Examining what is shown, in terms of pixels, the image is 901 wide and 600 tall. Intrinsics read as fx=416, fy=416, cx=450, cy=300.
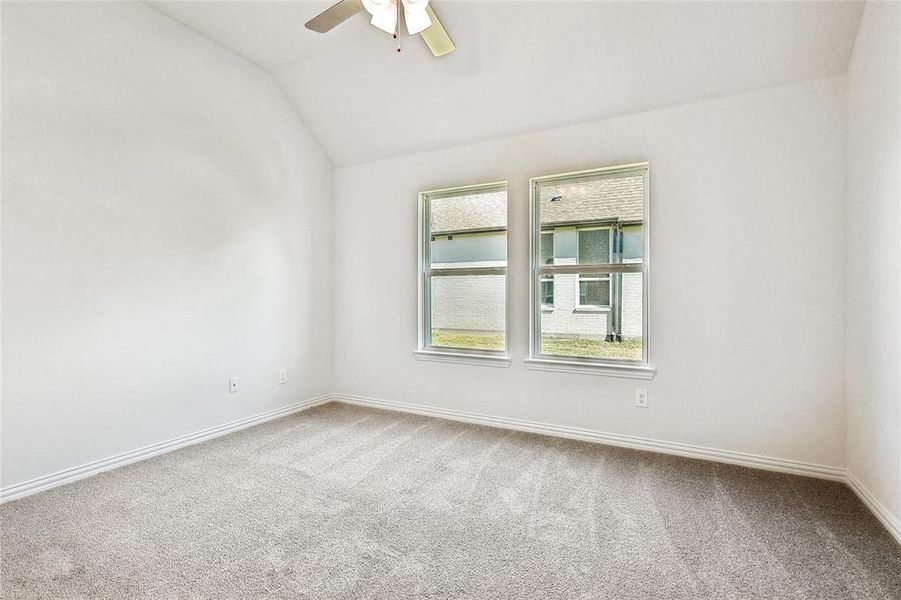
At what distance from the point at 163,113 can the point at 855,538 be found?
4.46 meters

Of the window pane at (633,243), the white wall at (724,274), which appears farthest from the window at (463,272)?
the window pane at (633,243)

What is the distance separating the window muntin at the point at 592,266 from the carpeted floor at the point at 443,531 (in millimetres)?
824

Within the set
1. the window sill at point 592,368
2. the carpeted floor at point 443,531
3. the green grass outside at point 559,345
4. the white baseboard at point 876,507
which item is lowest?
the carpeted floor at point 443,531

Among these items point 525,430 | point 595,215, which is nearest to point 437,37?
point 595,215

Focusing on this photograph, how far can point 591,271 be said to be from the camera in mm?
3146

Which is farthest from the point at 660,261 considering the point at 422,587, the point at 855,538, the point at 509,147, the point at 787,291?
the point at 422,587

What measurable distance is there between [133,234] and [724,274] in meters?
3.77

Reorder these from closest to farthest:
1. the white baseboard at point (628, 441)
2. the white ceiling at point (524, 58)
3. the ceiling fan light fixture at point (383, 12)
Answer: the ceiling fan light fixture at point (383, 12) < the white ceiling at point (524, 58) < the white baseboard at point (628, 441)

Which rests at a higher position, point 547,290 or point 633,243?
point 633,243

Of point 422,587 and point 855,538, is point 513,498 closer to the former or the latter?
point 422,587

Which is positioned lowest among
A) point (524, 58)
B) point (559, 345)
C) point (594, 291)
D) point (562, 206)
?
point (559, 345)

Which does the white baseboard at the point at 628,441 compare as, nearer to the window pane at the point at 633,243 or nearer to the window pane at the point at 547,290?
the window pane at the point at 547,290

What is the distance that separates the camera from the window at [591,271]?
300 centimetres

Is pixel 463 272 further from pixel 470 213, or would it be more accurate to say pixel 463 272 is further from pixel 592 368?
pixel 592 368
